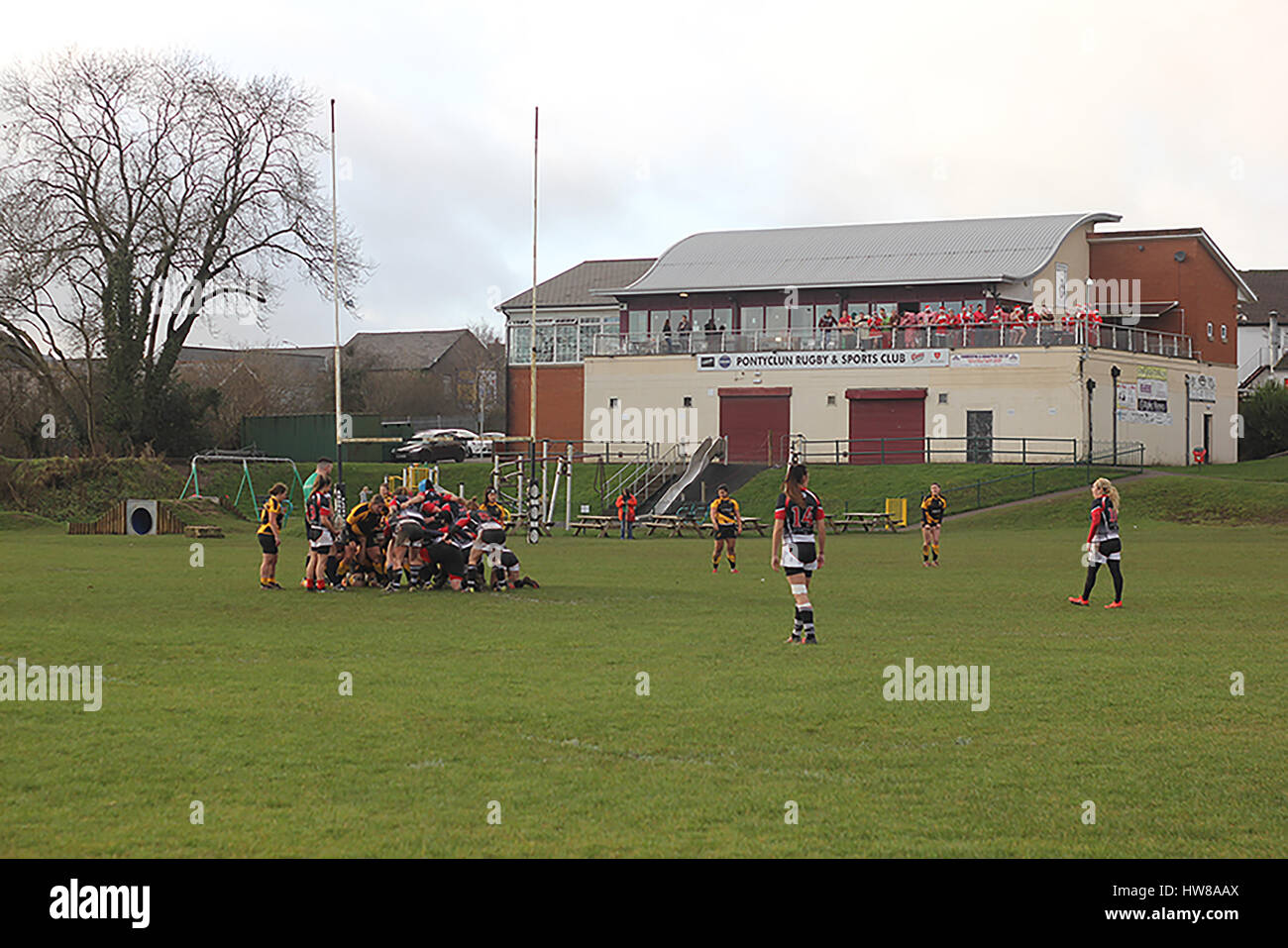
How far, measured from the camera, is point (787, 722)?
11812 mm

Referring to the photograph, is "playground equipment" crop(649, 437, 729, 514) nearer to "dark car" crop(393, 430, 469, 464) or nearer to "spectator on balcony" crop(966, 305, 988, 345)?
"spectator on balcony" crop(966, 305, 988, 345)

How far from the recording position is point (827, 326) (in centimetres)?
6769

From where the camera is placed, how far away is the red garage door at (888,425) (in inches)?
2410

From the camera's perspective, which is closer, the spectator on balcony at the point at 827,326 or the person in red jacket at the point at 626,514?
the person in red jacket at the point at 626,514

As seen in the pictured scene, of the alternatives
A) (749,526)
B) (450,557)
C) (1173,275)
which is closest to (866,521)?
(749,526)

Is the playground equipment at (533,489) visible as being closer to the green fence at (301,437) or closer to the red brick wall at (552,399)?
the green fence at (301,437)

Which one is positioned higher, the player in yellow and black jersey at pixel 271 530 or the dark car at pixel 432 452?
the dark car at pixel 432 452

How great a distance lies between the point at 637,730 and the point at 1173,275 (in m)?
65.9

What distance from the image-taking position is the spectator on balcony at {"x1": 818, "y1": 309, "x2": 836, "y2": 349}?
64250mm

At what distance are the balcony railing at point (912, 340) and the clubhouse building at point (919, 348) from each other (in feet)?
0.27

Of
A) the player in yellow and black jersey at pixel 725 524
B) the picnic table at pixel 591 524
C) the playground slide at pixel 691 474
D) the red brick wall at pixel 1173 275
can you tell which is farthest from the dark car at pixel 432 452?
the player in yellow and black jersey at pixel 725 524
